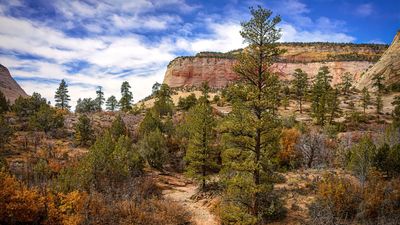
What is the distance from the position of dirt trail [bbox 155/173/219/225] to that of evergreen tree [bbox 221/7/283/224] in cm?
457

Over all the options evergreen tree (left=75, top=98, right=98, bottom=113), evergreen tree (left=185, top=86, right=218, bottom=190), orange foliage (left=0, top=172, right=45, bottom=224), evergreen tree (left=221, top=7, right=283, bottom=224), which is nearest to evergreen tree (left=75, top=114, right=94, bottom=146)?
evergreen tree (left=185, top=86, right=218, bottom=190)

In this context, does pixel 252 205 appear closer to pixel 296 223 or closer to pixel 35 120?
pixel 296 223

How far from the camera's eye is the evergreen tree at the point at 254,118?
1470cm

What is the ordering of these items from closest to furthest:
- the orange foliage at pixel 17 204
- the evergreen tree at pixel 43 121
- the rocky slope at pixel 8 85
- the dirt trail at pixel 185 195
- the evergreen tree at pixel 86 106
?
the orange foliage at pixel 17 204, the dirt trail at pixel 185 195, the evergreen tree at pixel 43 121, the evergreen tree at pixel 86 106, the rocky slope at pixel 8 85

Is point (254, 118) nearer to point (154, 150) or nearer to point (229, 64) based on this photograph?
point (154, 150)

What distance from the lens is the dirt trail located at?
20.0m

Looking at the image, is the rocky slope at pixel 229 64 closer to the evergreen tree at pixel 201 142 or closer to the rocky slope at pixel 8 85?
the rocky slope at pixel 8 85

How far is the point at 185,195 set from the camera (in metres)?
25.1

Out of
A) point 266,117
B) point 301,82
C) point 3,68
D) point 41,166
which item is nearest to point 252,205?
point 266,117

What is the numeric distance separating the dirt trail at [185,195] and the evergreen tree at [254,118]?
4573 millimetres

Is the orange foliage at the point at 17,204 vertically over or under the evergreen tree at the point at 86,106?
under

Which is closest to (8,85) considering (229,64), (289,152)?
(229,64)

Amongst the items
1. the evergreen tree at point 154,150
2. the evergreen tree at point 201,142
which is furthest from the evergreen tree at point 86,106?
the evergreen tree at point 201,142

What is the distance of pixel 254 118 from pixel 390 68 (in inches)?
2852
